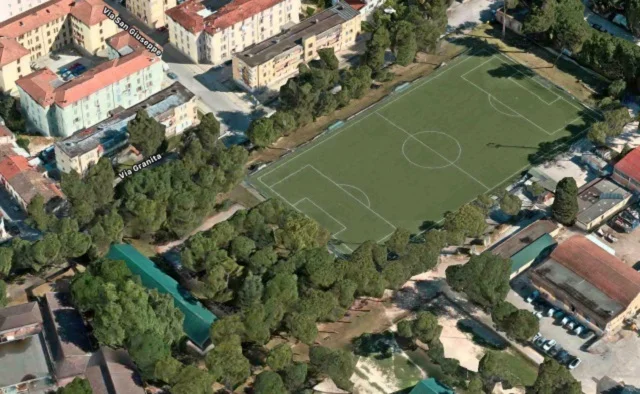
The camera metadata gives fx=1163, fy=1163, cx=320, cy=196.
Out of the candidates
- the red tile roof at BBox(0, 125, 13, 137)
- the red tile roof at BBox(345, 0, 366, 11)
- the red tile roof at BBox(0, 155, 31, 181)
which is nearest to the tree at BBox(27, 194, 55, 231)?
the red tile roof at BBox(0, 155, 31, 181)

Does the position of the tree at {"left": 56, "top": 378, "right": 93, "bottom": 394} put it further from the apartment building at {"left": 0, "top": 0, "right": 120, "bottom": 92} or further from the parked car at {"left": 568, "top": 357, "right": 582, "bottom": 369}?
the apartment building at {"left": 0, "top": 0, "right": 120, "bottom": 92}

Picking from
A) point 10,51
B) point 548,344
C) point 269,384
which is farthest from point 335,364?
point 10,51

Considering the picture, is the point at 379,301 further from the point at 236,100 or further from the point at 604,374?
the point at 236,100

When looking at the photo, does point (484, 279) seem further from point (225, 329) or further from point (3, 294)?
point (3, 294)

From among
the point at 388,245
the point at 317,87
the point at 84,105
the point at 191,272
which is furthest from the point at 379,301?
the point at 84,105

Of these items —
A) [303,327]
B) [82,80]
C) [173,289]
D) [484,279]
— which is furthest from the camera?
[82,80]

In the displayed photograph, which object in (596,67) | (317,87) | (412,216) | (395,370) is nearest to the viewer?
(395,370)
